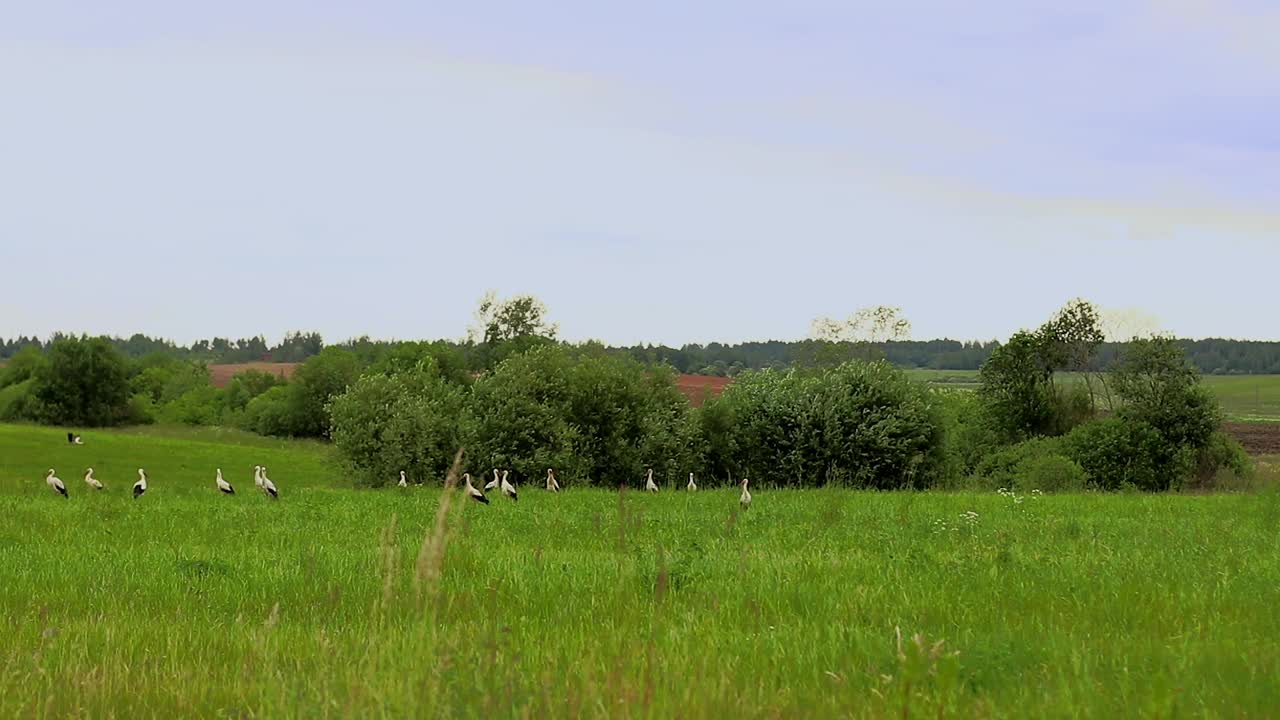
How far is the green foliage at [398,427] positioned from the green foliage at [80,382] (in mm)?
82066

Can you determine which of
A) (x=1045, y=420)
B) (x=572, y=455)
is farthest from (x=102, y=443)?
(x=1045, y=420)

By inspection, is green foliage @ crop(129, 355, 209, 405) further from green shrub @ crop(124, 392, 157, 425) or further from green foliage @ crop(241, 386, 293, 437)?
green foliage @ crop(241, 386, 293, 437)

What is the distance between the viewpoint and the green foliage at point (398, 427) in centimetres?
5241

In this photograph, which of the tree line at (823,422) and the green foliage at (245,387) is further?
the green foliage at (245,387)

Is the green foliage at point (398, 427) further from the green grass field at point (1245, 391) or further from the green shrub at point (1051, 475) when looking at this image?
the green grass field at point (1245, 391)

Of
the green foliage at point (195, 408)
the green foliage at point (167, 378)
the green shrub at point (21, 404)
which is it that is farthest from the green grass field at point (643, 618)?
the green foliage at point (167, 378)

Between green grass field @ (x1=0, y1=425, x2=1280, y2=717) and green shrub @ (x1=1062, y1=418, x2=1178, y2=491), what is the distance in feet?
151

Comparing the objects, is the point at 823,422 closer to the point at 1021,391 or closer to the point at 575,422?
the point at 575,422

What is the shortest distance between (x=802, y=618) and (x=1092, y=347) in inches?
2693

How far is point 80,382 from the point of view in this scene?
416 feet

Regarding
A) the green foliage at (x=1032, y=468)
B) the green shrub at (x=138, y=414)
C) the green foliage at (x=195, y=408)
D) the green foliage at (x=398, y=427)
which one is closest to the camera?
the green foliage at (x=398, y=427)

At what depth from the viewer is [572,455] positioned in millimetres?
50812

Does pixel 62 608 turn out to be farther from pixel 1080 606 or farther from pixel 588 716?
pixel 1080 606

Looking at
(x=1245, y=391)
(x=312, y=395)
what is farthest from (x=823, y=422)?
(x=1245, y=391)
